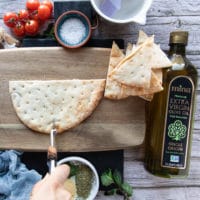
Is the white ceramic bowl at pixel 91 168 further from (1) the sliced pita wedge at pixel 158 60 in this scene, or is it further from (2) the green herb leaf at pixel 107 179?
(1) the sliced pita wedge at pixel 158 60

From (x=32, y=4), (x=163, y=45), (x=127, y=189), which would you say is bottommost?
(x=127, y=189)

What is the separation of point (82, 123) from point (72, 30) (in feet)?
0.84

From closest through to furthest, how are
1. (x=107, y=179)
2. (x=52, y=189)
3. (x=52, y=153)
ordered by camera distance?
1. (x=52, y=189)
2. (x=52, y=153)
3. (x=107, y=179)

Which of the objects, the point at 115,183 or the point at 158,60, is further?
the point at 115,183

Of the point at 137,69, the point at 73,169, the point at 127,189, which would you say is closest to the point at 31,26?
the point at 137,69

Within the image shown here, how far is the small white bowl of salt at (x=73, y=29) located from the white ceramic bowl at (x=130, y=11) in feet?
0.17

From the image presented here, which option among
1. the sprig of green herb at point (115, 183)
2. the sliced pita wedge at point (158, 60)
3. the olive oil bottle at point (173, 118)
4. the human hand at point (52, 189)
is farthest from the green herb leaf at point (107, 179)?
the sliced pita wedge at point (158, 60)

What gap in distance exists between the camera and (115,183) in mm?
1102

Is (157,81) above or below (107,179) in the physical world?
above

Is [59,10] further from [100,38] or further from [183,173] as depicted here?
[183,173]

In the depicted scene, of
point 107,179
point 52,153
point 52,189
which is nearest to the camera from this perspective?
point 52,189

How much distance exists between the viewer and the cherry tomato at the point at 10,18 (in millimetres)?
1036

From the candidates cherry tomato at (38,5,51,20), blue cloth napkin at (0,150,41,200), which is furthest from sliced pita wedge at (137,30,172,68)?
blue cloth napkin at (0,150,41,200)

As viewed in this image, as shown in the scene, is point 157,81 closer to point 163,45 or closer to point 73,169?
point 163,45
